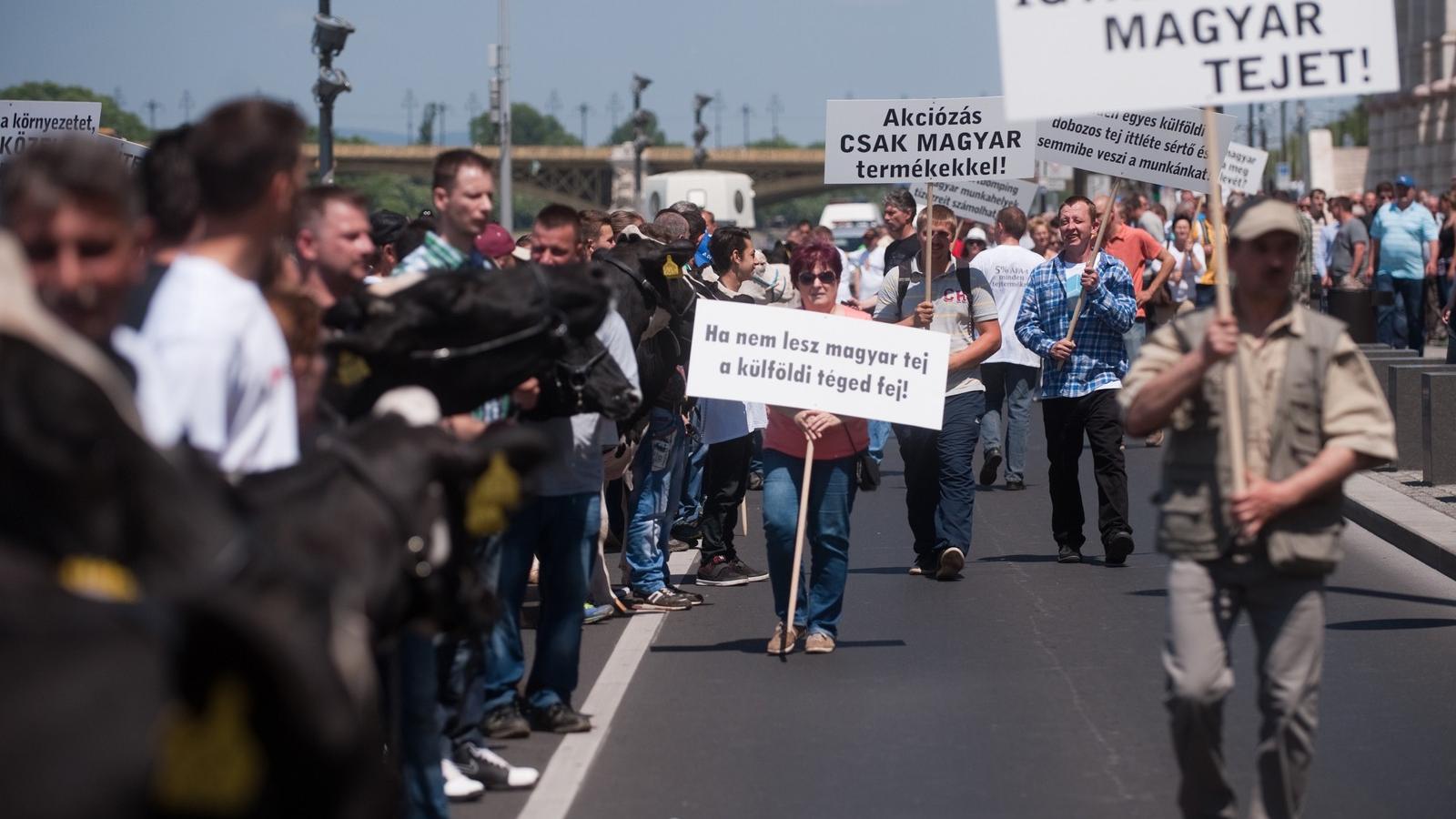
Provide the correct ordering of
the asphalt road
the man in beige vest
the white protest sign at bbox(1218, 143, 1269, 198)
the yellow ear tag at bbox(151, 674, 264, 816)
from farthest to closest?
the white protest sign at bbox(1218, 143, 1269, 198) → the asphalt road → the man in beige vest → the yellow ear tag at bbox(151, 674, 264, 816)

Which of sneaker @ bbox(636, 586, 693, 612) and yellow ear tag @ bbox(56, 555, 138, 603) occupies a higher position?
yellow ear tag @ bbox(56, 555, 138, 603)

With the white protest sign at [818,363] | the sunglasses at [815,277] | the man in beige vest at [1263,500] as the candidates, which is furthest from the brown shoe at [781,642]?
the man in beige vest at [1263,500]

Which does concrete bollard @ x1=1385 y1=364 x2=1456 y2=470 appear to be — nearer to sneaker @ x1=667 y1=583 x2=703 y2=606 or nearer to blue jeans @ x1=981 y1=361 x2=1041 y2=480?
blue jeans @ x1=981 y1=361 x2=1041 y2=480

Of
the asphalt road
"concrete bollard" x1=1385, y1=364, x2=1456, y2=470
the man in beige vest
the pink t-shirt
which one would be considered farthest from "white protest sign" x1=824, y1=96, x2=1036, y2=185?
the man in beige vest

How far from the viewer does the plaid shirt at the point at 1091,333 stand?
1203 centimetres

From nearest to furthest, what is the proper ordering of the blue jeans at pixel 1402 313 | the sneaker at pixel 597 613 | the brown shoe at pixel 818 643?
the brown shoe at pixel 818 643
the sneaker at pixel 597 613
the blue jeans at pixel 1402 313

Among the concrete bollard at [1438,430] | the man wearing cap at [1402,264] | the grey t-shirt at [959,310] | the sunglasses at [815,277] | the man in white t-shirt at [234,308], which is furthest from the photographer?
the man wearing cap at [1402,264]

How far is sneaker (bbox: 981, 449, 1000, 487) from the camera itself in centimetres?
1619

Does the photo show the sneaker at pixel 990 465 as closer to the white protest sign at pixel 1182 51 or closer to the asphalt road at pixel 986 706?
the asphalt road at pixel 986 706

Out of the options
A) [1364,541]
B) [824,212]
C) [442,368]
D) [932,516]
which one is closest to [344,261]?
[442,368]

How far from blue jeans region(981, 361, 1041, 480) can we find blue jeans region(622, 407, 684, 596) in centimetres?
541

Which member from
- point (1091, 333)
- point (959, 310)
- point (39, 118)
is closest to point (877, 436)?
point (1091, 333)

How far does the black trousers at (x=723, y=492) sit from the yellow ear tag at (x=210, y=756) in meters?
9.46

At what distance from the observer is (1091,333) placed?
477 inches
